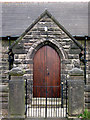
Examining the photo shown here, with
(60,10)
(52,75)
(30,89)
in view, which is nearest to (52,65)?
(52,75)

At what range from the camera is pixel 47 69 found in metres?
7.45

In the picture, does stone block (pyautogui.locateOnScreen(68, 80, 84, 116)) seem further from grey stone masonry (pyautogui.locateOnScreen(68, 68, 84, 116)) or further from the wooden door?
the wooden door

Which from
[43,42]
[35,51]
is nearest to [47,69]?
[35,51]

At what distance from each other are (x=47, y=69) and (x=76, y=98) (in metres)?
3.10

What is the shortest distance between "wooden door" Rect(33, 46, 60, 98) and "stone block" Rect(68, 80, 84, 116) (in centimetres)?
282

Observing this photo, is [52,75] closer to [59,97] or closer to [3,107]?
[59,97]

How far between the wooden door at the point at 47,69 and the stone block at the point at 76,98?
282 centimetres

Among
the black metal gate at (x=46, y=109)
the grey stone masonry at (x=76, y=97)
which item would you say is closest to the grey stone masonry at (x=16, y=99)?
the black metal gate at (x=46, y=109)

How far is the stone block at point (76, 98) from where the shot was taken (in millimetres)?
4574

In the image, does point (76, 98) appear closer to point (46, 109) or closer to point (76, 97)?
point (76, 97)

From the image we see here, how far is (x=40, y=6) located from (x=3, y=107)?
837 cm

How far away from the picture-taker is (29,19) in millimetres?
9938

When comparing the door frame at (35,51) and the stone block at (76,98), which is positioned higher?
the door frame at (35,51)

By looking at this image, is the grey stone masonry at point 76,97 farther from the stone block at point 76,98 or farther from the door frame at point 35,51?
the door frame at point 35,51
